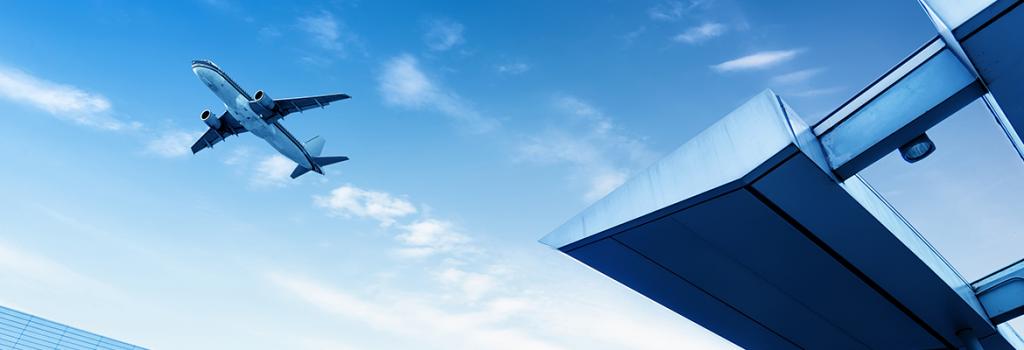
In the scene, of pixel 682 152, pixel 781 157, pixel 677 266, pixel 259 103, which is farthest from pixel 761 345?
pixel 259 103

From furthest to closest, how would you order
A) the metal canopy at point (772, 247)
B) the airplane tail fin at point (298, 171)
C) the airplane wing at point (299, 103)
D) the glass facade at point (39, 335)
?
the airplane tail fin at point (298, 171) < the glass facade at point (39, 335) < the airplane wing at point (299, 103) < the metal canopy at point (772, 247)

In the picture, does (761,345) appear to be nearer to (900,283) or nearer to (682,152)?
(900,283)

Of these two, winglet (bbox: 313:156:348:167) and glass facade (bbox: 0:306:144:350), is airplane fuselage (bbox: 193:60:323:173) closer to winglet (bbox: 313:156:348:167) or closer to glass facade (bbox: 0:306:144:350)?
winglet (bbox: 313:156:348:167)

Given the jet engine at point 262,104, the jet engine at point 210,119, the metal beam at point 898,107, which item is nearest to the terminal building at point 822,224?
the metal beam at point 898,107

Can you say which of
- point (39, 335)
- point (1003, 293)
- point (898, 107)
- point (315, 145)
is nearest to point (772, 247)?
point (898, 107)

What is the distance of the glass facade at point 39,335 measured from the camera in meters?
37.4

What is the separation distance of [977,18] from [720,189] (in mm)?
2541

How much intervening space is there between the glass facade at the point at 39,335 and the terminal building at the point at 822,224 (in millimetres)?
50360

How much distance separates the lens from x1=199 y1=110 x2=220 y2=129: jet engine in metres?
29.5

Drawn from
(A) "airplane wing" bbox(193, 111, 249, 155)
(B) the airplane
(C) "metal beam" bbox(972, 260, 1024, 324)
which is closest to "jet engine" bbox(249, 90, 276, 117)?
(B) the airplane

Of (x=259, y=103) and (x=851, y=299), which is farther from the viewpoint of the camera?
(x=259, y=103)

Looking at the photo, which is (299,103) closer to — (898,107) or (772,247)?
(772,247)

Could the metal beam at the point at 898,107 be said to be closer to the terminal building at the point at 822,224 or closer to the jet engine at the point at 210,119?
the terminal building at the point at 822,224

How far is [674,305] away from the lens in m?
8.36
